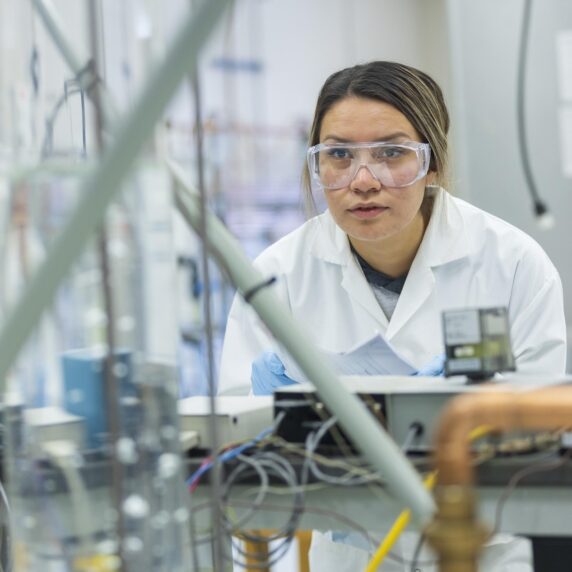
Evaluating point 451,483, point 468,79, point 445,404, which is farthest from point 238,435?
point 468,79

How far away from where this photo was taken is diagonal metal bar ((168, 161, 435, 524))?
0.91 meters

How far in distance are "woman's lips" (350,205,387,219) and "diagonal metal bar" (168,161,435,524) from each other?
852mm

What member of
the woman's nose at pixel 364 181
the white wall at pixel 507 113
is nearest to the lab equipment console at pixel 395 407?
the woman's nose at pixel 364 181

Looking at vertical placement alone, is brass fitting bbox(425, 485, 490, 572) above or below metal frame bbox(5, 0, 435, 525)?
below

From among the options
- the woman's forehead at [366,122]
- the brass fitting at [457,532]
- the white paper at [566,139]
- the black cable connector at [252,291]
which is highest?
the white paper at [566,139]

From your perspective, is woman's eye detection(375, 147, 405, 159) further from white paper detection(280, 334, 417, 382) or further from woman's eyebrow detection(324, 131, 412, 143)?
white paper detection(280, 334, 417, 382)

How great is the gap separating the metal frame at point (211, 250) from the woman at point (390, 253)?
2.56 ft

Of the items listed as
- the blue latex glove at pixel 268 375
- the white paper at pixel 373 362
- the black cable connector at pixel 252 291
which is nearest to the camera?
the black cable connector at pixel 252 291

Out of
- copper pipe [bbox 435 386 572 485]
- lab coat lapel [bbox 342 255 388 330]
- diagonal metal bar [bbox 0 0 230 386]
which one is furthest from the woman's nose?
diagonal metal bar [bbox 0 0 230 386]

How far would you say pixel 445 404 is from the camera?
1.23 metres

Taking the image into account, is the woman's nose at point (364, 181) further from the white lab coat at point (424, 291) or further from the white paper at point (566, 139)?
the white paper at point (566, 139)

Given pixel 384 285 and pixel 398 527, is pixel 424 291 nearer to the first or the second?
pixel 384 285

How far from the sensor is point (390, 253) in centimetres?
208

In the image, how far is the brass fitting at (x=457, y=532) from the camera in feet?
2.54
